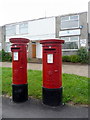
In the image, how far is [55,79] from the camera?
416 centimetres

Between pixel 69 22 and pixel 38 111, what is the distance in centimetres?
1533

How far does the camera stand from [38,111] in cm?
385

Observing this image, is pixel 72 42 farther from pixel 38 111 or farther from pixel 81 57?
pixel 38 111

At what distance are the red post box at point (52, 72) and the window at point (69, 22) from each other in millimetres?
13898

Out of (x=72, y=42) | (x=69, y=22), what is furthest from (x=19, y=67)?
(x=69, y=22)

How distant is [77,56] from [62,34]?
12.5 feet

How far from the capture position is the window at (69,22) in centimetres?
1725

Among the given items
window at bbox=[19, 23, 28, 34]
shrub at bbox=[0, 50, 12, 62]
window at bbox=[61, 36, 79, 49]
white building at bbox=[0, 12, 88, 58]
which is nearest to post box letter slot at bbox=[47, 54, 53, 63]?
white building at bbox=[0, 12, 88, 58]

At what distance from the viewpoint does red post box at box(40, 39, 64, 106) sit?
4.12 meters

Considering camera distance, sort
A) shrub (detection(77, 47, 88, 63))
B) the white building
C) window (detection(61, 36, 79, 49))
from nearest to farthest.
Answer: shrub (detection(77, 47, 88, 63))
the white building
window (detection(61, 36, 79, 49))

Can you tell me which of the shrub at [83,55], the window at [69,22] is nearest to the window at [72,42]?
the window at [69,22]

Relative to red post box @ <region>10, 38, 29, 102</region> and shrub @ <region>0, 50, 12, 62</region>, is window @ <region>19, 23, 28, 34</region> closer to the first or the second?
shrub @ <region>0, 50, 12, 62</region>

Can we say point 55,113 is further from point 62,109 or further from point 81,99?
point 81,99

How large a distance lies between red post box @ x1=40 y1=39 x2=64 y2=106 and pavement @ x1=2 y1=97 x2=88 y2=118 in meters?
0.24
